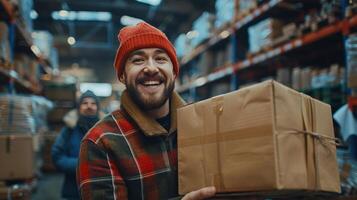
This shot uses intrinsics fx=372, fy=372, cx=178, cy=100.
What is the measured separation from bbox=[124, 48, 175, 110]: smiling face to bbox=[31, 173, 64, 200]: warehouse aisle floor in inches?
157

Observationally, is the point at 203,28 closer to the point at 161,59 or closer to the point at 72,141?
the point at 72,141

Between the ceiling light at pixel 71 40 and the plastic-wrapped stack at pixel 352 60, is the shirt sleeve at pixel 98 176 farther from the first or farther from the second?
the ceiling light at pixel 71 40

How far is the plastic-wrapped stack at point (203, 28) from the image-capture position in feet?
22.4

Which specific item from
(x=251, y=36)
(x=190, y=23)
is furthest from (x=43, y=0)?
(x=251, y=36)

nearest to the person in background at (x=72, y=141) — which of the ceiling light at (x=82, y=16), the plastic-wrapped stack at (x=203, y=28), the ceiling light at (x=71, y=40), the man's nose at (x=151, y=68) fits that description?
the man's nose at (x=151, y=68)

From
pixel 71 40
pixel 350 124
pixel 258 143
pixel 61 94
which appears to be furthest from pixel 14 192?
pixel 71 40

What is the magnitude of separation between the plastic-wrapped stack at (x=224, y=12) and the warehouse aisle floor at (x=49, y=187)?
3719 millimetres

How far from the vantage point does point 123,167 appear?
1514 mm

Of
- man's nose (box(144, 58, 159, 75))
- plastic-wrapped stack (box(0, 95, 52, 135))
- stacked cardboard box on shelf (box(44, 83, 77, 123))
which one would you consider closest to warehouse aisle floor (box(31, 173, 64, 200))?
plastic-wrapped stack (box(0, 95, 52, 135))

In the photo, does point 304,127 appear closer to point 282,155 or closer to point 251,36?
point 282,155

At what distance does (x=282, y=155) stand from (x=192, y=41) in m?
7.05

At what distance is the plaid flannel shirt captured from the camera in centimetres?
149

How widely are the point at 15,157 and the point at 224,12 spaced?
4055mm

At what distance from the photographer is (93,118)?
3648 mm
